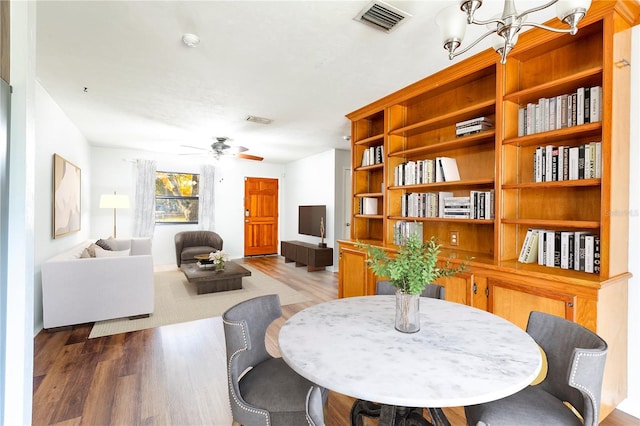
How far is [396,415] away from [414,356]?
54 centimetres

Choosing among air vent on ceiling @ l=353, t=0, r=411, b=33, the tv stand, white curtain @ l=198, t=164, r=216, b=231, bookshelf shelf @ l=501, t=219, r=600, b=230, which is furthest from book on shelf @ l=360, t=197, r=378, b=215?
white curtain @ l=198, t=164, r=216, b=231

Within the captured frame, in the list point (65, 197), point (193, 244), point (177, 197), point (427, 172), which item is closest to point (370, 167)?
point (427, 172)

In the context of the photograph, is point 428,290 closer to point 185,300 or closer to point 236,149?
point 185,300

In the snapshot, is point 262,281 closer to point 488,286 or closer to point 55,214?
point 55,214

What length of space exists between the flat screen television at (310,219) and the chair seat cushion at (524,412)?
208 inches

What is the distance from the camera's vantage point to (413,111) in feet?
11.2

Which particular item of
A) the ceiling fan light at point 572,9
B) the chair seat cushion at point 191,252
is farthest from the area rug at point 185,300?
the ceiling fan light at point 572,9

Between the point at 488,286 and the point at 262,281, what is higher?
the point at 488,286

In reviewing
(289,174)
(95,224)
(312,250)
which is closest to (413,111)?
(312,250)

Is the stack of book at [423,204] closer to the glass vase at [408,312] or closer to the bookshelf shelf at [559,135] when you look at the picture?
the bookshelf shelf at [559,135]

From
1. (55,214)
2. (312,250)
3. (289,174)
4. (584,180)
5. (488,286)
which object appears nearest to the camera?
(584,180)

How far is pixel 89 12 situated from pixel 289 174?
245 inches

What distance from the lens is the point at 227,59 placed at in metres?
2.55

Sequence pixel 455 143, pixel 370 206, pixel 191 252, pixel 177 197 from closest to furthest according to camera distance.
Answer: pixel 455 143 → pixel 370 206 → pixel 191 252 → pixel 177 197
